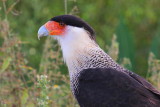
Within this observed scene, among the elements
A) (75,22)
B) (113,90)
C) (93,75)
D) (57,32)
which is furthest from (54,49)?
(113,90)

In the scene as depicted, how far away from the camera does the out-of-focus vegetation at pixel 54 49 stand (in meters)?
4.44

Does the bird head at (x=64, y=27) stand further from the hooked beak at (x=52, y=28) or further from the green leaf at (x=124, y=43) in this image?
the green leaf at (x=124, y=43)

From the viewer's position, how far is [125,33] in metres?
5.77

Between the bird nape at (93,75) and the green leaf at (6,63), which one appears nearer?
the bird nape at (93,75)

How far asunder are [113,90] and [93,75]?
206 mm

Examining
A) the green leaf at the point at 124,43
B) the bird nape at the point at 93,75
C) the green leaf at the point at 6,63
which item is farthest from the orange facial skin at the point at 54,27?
the green leaf at the point at 124,43

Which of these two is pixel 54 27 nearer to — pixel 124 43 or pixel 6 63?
pixel 6 63

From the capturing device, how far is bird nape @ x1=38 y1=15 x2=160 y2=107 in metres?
3.89

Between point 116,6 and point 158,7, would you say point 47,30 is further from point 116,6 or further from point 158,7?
point 158,7

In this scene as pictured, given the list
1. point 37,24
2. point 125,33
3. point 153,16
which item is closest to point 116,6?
point 153,16

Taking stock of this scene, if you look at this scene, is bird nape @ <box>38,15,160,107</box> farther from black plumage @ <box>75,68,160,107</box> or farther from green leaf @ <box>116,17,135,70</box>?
green leaf @ <box>116,17,135,70</box>

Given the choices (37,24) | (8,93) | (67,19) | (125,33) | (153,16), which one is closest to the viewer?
(67,19)

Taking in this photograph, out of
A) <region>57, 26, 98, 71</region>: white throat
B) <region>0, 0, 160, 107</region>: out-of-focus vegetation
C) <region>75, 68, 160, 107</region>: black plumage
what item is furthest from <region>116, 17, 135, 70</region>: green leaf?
<region>75, 68, 160, 107</region>: black plumage

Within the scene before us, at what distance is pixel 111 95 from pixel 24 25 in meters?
4.14
